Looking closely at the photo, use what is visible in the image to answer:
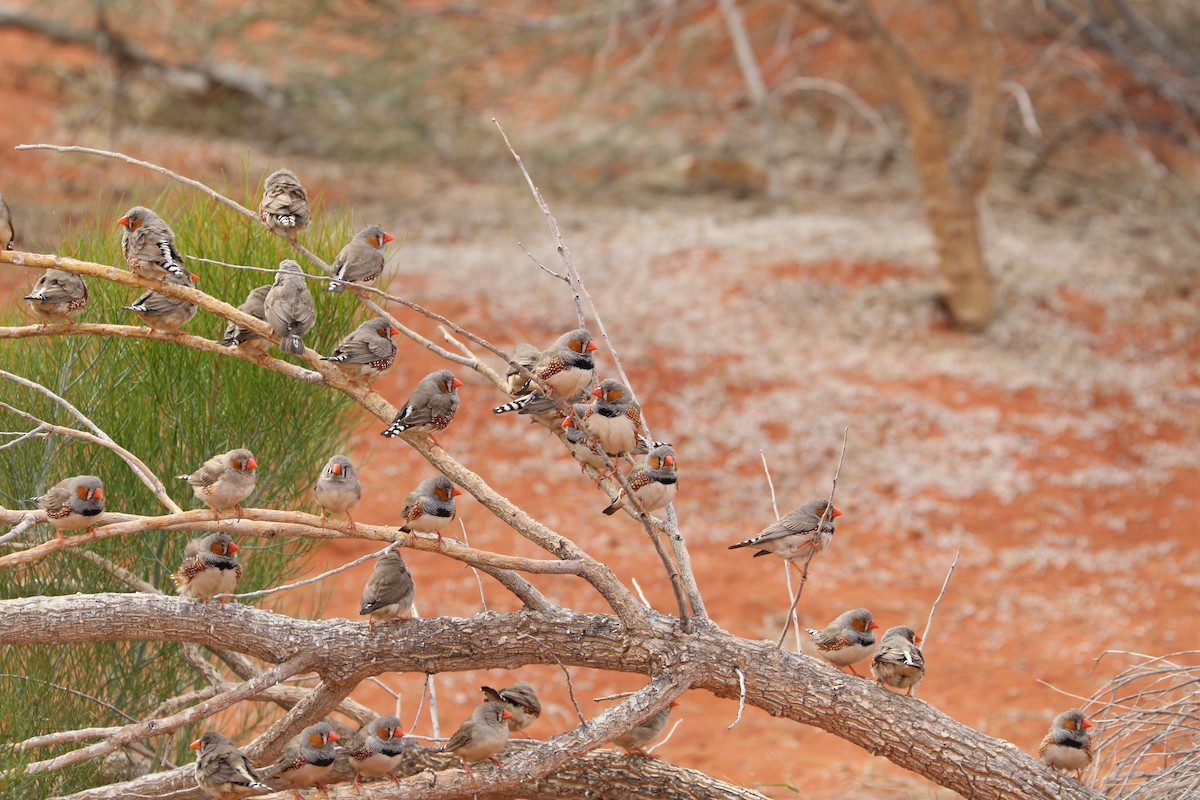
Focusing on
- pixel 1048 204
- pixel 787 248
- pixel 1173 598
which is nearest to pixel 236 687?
pixel 1173 598

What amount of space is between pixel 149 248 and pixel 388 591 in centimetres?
125

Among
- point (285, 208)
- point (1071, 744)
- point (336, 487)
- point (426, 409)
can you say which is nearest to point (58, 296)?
point (285, 208)

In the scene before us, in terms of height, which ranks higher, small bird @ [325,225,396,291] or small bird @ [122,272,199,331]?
small bird @ [325,225,396,291]

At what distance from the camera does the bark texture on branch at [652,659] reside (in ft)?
11.7

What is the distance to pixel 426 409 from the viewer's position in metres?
3.72

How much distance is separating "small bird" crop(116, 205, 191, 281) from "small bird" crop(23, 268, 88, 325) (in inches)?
7.3

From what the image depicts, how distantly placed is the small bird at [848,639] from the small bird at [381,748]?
144cm

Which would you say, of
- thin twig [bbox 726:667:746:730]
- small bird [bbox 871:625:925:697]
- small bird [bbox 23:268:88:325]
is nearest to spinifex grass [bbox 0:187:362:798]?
small bird [bbox 23:268:88:325]

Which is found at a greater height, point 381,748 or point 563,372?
point 563,372

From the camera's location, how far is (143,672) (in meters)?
4.96

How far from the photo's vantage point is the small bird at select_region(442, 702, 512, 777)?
3795 mm

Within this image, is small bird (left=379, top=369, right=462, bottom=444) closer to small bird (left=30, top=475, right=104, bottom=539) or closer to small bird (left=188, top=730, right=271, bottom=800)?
small bird (left=30, top=475, right=104, bottom=539)

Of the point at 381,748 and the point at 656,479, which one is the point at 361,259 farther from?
the point at 381,748

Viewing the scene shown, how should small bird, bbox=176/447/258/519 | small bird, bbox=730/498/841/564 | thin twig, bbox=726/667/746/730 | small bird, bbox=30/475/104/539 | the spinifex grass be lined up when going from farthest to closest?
the spinifex grass, small bird, bbox=730/498/841/564, small bird, bbox=176/447/258/519, small bird, bbox=30/475/104/539, thin twig, bbox=726/667/746/730
